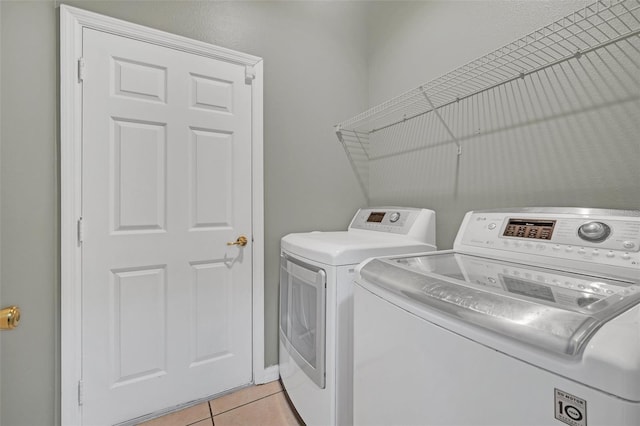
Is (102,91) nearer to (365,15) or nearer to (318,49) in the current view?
(318,49)

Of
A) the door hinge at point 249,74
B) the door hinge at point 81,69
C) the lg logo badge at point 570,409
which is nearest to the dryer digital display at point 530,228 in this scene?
the lg logo badge at point 570,409

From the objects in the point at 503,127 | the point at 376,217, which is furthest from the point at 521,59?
the point at 376,217

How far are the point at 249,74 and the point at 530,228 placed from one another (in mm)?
1755

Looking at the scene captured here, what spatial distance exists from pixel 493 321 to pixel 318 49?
2131mm

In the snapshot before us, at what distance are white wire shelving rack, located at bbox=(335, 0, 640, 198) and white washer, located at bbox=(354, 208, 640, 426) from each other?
2.15ft

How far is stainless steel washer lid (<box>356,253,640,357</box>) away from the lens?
51 cm

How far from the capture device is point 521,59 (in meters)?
1.26

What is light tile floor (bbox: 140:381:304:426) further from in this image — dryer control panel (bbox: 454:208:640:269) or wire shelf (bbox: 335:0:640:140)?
wire shelf (bbox: 335:0:640:140)

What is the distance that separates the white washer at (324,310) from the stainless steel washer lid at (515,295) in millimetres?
217

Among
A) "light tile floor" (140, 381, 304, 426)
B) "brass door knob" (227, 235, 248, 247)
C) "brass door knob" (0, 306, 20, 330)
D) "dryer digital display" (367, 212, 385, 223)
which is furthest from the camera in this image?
"dryer digital display" (367, 212, 385, 223)

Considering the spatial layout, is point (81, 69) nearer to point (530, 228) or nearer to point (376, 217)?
point (376, 217)

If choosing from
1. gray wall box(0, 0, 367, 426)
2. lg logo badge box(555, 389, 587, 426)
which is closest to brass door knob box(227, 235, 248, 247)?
gray wall box(0, 0, 367, 426)

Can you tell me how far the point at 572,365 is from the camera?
18.6 inches

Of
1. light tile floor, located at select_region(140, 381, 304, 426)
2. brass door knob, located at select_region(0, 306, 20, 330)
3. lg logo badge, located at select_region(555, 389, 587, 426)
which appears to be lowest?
light tile floor, located at select_region(140, 381, 304, 426)
